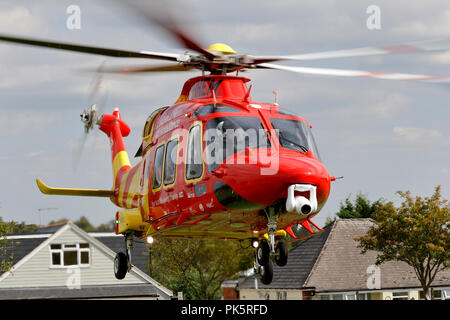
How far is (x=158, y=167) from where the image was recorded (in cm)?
1738

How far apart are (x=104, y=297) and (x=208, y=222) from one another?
31099 millimetres

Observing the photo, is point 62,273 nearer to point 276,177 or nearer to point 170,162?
point 170,162

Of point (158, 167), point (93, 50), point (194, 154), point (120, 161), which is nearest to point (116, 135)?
point (120, 161)

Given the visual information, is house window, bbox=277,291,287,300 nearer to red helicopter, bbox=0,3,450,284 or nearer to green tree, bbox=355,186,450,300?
green tree, bbox=355,186,450,300

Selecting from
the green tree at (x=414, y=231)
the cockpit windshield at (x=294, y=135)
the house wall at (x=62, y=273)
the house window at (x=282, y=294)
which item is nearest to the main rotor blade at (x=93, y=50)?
the cockpit windshield at (x=294, y=135)

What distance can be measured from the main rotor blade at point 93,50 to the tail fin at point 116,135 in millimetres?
6485

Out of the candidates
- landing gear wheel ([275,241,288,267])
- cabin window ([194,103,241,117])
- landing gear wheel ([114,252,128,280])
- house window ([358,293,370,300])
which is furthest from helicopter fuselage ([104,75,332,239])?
house window ([358,293,370,300])

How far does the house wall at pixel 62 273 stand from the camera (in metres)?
44.4

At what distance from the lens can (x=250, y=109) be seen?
15734 mm

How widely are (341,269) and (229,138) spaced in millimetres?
28086

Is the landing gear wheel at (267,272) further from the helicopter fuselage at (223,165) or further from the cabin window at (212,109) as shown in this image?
the cabin window at (212,109)
